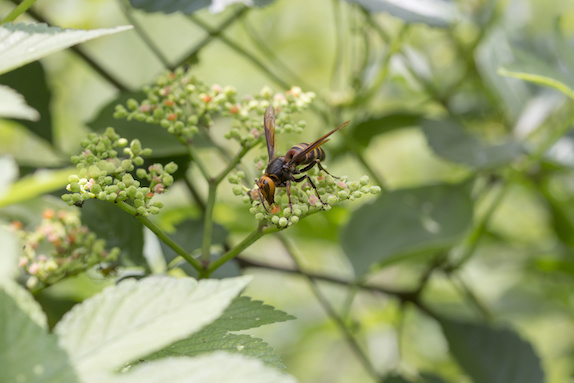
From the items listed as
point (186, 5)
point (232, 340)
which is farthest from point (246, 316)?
point (186, 5)

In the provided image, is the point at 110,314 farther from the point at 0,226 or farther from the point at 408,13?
the point at 408,13

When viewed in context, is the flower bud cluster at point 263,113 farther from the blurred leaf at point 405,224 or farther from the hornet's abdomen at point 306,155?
the blurred leaf at point 405,224

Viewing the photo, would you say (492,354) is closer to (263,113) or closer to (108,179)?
(263,113)

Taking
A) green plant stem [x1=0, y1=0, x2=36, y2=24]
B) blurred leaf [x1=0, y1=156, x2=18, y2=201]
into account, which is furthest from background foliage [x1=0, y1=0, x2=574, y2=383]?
green plant stem [x1=0, y1=0, x2=36, y2=24]

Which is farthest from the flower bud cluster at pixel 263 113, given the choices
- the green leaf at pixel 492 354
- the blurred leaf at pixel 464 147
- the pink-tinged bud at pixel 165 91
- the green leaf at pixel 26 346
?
the green leaf at pixel 492 354

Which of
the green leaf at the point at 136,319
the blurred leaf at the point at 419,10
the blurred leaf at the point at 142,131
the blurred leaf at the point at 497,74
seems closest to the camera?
the green leaf at the point at 136,319

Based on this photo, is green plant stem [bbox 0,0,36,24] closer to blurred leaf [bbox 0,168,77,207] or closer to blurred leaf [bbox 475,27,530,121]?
blurred leaf [bbox 0,168,77,207]
